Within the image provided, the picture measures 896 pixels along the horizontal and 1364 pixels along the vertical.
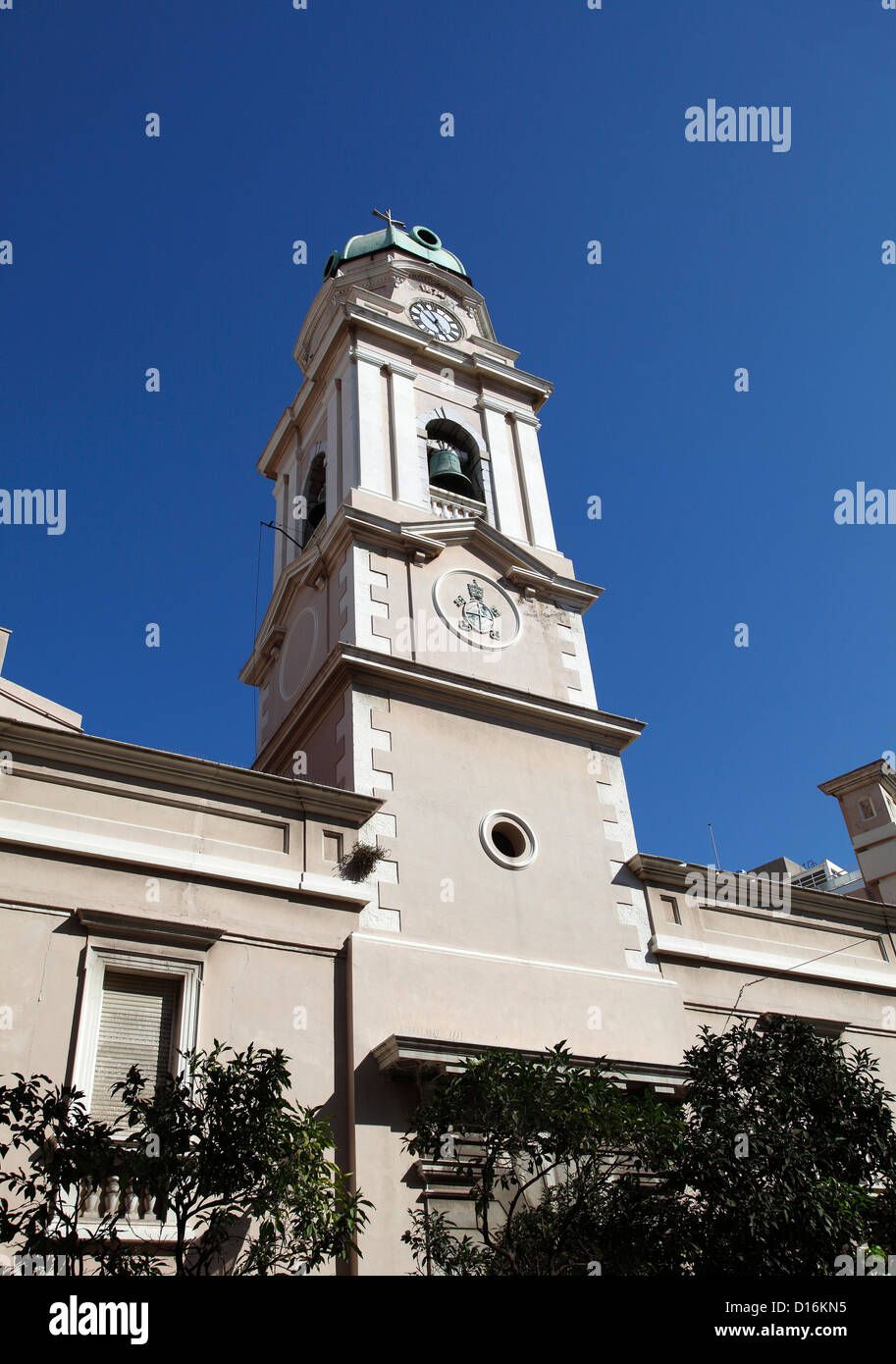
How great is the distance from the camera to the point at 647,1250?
33.0 feet

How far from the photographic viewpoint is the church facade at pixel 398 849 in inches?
479

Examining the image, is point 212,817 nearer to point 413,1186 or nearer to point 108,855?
point 108,855

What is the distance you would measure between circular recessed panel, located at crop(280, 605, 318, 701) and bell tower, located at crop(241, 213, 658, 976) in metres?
0.05

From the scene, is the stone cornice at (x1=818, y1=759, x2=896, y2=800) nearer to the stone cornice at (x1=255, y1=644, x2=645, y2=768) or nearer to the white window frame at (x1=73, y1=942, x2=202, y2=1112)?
the stone cornice at (x1=255, y1=644, x2=645, y2=768)

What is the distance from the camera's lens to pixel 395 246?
25.3m

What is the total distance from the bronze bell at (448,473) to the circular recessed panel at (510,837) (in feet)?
23.6

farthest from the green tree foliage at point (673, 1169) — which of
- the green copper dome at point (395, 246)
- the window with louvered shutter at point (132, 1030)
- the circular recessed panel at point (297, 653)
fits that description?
the green copper dome at point (395, 246)

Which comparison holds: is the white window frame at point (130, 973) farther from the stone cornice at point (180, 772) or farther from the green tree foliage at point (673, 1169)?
the green tree foliage at point (673, 1169)

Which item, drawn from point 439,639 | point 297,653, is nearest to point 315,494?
point 297,653

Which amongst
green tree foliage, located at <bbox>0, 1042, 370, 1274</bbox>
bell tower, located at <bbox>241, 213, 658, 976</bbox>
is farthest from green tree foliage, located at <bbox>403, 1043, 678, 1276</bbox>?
bell tower, located at <bbox>241, 213, 658, 976</bbox>

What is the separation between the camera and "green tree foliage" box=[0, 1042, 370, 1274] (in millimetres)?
7988

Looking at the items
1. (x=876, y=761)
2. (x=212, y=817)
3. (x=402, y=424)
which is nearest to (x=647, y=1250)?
(x=212, y=817)

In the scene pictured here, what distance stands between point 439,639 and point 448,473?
425 cm

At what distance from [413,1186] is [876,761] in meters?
13.1
